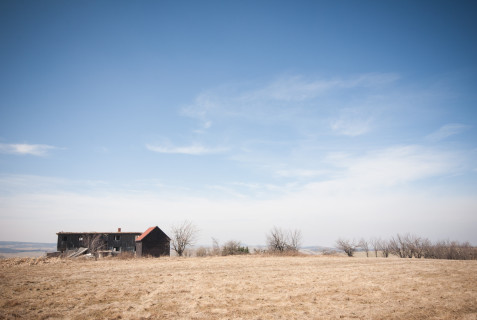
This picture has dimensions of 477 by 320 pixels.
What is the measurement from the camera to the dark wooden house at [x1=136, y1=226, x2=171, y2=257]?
54.3 metres

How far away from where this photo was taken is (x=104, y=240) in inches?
2542

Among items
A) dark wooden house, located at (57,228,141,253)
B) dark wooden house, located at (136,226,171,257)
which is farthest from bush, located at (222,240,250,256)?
dark wooden house, located at (57,228,141,253)

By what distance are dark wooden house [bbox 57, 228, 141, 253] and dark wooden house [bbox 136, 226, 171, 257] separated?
1193cm

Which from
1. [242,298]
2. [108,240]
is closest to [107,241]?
[108,240]

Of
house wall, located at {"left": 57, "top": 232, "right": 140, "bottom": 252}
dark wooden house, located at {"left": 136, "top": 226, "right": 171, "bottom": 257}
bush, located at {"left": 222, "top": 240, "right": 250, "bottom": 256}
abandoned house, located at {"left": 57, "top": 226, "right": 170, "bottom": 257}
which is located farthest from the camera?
house wall, located at {"left": 57, "top": 232, "right": 140, "bottom": 252}

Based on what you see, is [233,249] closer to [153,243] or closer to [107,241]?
[153,243]

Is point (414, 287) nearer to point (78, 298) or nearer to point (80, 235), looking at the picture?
point (78, 298)

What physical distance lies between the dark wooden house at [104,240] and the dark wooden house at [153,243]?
11.9m

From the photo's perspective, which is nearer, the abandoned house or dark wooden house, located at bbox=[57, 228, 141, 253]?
the abandoned house

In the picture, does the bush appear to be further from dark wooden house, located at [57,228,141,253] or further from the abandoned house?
dark wooden house, located at [57,228,141,253]

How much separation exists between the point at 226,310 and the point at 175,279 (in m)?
8.48

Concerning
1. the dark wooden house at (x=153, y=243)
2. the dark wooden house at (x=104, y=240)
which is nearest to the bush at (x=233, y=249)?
the dark wooden house at (x=153, y=243)

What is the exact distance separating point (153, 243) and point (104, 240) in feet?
61.9

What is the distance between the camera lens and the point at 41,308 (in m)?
10.6
